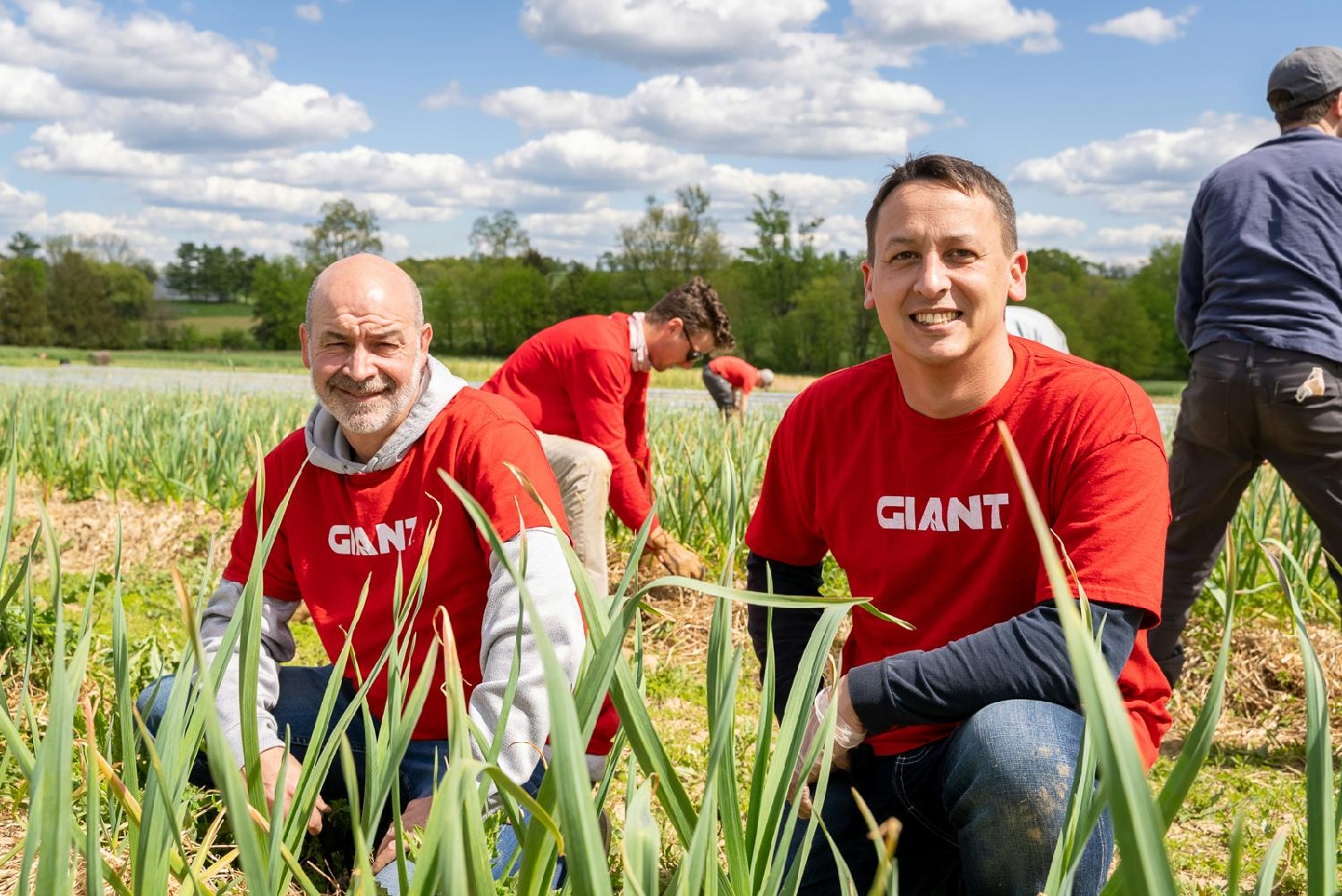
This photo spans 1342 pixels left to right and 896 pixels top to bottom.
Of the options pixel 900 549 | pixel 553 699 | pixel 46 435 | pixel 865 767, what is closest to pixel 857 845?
pixel 865 767

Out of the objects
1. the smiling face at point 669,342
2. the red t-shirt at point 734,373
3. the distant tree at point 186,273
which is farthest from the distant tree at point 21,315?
the smiling face at point 669,342

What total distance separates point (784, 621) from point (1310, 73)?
2.26 m

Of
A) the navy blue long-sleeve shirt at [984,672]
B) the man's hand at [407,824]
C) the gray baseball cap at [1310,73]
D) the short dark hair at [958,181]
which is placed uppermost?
the gray baseball cap at [1310,73]

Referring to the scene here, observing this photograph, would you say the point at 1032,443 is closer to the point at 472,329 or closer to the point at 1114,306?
the point at 1114,306

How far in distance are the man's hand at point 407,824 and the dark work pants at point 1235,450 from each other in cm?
208

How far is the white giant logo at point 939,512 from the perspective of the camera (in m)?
1.73

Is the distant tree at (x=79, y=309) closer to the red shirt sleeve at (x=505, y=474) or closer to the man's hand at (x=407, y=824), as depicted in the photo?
the red shirt sleeve at (x=505, y=474)

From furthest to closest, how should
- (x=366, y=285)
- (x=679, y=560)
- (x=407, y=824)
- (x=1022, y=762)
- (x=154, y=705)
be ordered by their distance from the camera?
(x=679, y=560), (x=154, y=705), (x=366, y=285), (x=407, y=824), (x=1022, y=762)

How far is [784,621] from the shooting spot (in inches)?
77.2

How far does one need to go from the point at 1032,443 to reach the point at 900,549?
0.87 ft

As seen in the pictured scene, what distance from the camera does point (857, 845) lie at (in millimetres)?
1876

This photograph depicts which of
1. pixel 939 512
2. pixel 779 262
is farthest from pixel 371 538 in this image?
pixel 779 262

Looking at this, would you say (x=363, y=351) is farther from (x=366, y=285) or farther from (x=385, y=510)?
(x=385, y=510)

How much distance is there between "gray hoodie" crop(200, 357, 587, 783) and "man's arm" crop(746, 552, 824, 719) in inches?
12.4
